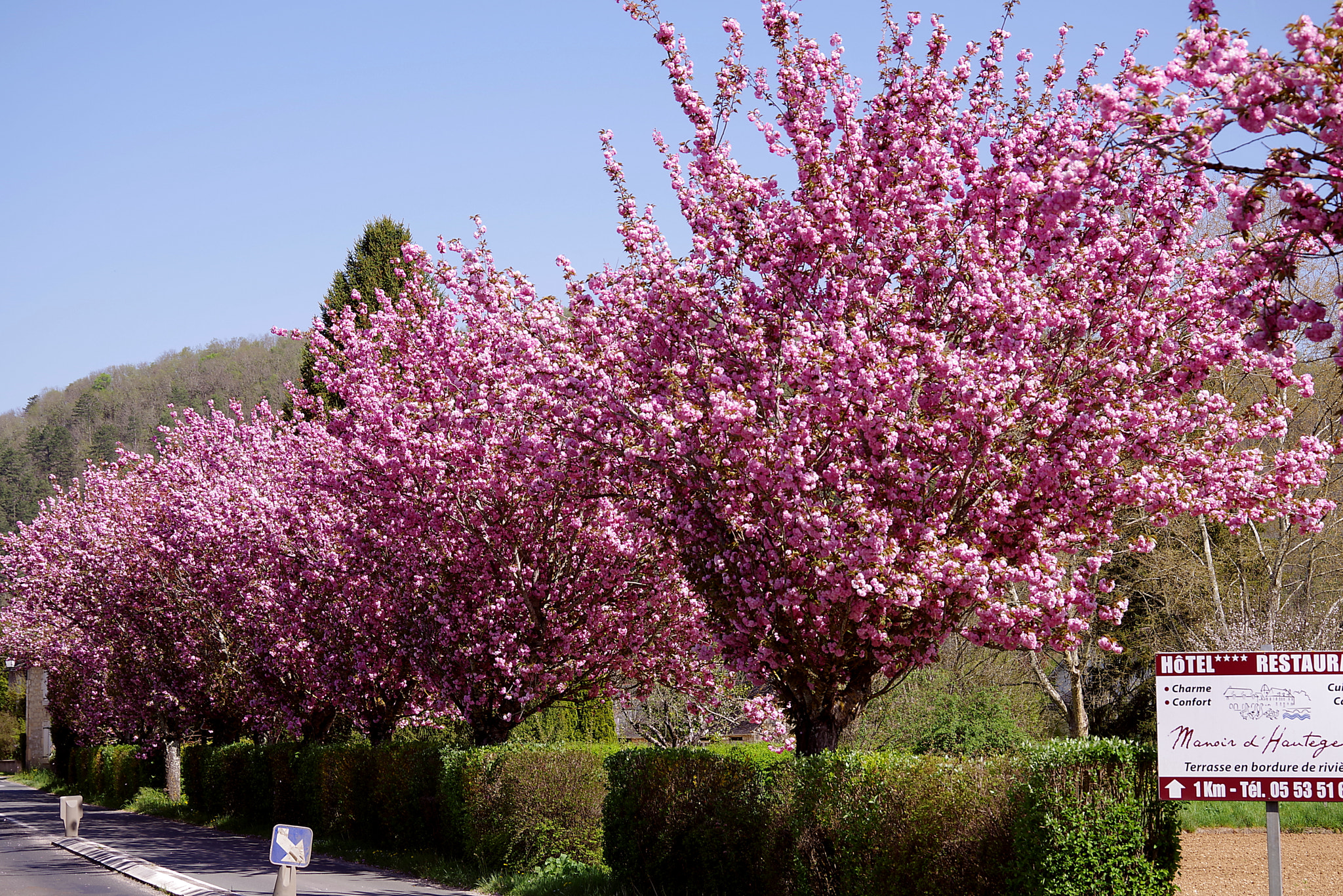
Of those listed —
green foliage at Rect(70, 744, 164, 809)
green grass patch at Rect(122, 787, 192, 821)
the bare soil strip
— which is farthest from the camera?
green foliage at Rect(70, 744, 164, 809)

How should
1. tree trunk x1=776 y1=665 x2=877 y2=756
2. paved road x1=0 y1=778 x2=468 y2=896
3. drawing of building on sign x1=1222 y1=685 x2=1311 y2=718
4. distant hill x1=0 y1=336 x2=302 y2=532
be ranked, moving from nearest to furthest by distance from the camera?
1. drawing of building on sign x1=1222 y1=685 x2=1311 y2=718
2. tree trunk x1=776 y1=665 x2=877 y2=756
3. paved road x1=0 y1=778 x2=468 y2=896
4. distant hill x1=0 y1=336 x2=302 y2=532

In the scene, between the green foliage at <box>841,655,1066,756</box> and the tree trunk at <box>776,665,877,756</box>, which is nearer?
the tree trunk at <box>776,665,877,756</box>

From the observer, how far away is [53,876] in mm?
17391

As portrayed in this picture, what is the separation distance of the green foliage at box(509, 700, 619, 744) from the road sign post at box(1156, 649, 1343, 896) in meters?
17.9

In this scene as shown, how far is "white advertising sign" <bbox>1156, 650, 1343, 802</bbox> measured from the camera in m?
7.01

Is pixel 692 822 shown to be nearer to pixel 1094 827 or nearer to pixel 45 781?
pixel 1094 827

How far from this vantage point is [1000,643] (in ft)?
36.0

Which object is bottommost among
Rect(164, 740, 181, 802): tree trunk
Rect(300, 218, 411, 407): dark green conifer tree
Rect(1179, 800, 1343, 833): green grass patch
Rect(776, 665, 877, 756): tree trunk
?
Rect(164, 740, 181, 802): tree trunk

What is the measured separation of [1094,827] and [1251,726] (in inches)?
51.1

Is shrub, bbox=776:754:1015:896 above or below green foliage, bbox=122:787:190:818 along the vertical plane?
above

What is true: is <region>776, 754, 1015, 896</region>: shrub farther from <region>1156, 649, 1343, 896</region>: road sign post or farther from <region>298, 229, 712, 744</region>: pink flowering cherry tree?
<region>298, 229, 712, 744</region>: pink flowering cherry tree

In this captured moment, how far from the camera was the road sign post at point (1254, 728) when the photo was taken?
22.9 ft

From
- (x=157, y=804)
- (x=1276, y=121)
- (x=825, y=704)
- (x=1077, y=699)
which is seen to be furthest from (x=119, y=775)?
(x=1276, y=121)

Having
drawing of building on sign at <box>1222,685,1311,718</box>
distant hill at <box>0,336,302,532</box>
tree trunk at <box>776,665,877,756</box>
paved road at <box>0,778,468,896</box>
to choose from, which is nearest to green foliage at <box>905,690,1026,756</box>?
tree trunk at <box>776,665,877,756</box>
